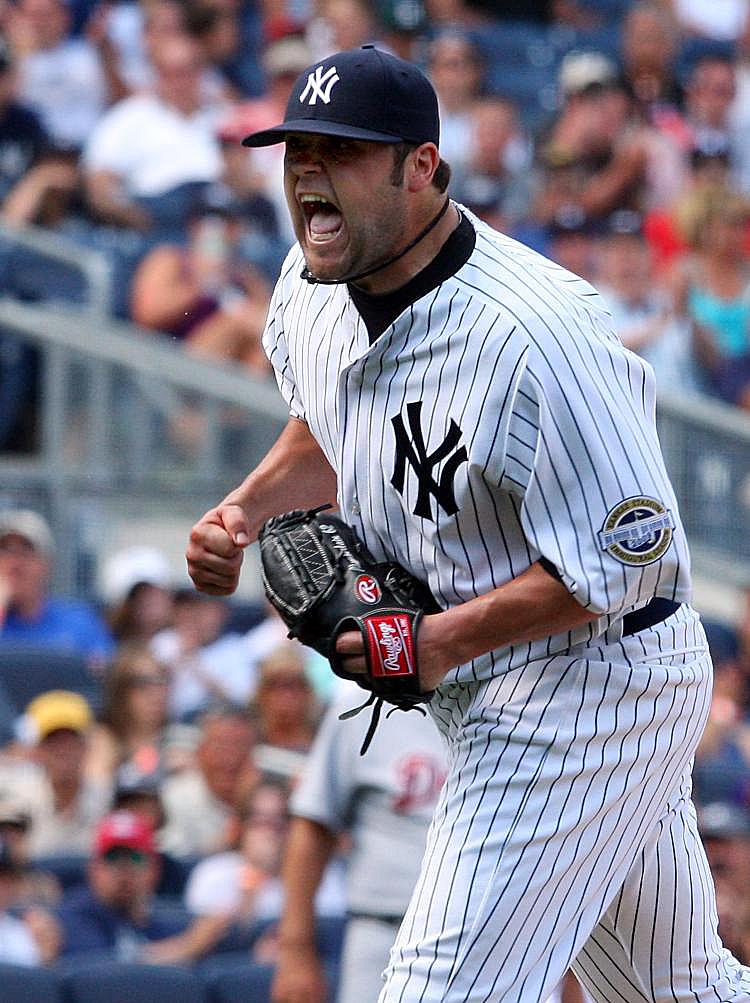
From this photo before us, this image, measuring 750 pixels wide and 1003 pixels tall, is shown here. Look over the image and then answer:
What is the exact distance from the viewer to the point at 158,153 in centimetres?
888

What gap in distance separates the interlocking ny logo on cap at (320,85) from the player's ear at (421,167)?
163 millimetres

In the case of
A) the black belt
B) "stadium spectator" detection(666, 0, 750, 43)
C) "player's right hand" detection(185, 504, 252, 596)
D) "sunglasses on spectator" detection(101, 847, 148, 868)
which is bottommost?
"sunglasses on spectator" detection(101, 847, 148, 868)

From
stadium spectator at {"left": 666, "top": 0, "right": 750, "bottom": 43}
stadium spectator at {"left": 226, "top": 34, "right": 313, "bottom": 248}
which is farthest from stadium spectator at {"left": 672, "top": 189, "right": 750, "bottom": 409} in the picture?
stadium spectator at {"left": 666, "top": 0, "right": 750, "bottom": 43}

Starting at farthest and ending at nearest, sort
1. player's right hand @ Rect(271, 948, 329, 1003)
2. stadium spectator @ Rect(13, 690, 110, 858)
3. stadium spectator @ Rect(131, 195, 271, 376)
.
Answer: stadium spectator @ Rect(131, 195, 271, 376) < stadium spectator @ Rect(13, 690, 110, 858) < player's right hand @ Rect(271, 948, 329, 1003)

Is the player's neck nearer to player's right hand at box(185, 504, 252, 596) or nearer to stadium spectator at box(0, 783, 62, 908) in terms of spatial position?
player's right hand at box(185, 504, 252, 596)

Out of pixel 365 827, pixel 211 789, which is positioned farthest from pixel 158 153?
pixel 365 827

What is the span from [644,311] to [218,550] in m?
5.81

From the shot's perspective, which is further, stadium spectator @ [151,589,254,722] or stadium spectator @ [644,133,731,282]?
stadium spectator @ [644,133,731,282]

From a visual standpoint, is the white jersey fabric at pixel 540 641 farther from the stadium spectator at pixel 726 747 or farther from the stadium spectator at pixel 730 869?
the stadium spectator at pixel 726 747

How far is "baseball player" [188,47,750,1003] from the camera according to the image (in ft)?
9.21

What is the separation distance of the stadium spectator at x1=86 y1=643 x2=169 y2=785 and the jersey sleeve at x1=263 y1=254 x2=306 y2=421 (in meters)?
3.28

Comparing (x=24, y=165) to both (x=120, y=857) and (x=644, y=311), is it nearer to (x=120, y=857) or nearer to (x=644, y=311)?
(x=644, y=311)

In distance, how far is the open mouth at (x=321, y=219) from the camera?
9.37 feet

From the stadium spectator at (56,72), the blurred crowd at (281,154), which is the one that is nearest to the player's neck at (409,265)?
the blurred crowd at (281,154)
